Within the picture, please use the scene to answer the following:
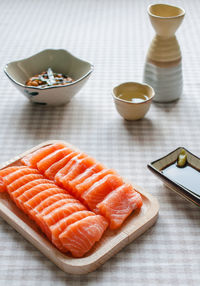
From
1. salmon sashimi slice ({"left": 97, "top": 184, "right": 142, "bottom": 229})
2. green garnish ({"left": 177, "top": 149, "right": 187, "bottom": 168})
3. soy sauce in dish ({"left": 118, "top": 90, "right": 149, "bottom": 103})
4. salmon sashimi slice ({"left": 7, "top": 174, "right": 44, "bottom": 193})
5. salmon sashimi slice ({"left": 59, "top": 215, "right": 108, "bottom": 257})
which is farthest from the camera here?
soy sauce in dish ({"left": 118, "top": 90, "right": 149, "bottom": 103})

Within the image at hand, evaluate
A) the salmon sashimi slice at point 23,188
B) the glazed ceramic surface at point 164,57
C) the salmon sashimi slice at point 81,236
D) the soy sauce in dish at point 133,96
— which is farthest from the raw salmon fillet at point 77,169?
the glazed ceramic surface at point 164,57

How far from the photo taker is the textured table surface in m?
1.31

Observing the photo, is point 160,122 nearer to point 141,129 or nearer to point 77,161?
point 141,129

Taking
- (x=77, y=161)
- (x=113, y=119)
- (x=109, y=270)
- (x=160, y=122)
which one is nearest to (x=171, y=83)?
(x=160, y=122)

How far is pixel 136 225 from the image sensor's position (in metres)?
1.39

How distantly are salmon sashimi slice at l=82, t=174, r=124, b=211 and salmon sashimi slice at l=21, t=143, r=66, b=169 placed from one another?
30 centimetres

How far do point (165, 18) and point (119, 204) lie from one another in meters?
1.00

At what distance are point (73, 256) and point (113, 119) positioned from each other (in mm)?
946

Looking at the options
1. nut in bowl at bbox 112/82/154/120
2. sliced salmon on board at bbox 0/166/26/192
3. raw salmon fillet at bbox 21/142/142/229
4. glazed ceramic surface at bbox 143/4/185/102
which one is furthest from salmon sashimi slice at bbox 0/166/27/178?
glazed ceramic surface at bbox 143/4/185/102

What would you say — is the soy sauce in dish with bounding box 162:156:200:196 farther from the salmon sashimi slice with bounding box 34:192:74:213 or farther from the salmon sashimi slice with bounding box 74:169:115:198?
the salmon sashimi slice with bounding box 34:192:74:213

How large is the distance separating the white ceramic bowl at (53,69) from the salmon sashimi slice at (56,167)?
51 centimetres

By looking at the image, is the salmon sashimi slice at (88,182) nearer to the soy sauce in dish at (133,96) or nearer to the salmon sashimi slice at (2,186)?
the salmon sashimi slice at (2,186)

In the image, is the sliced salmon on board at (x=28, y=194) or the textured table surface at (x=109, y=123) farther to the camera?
the sliced salmon on board at (x=28, y=194)

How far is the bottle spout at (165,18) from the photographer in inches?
75.0
